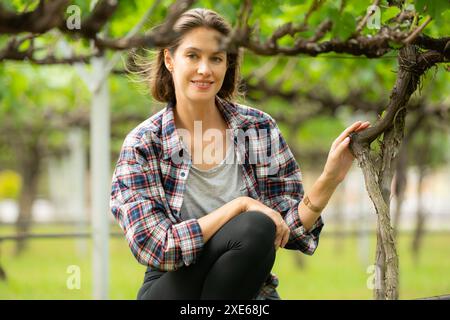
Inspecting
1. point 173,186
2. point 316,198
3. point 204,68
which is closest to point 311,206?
point 316,198

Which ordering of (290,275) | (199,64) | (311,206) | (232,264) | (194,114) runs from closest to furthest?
(232,264) → (199,64) → (311,206) → (194,114) → (290,275)

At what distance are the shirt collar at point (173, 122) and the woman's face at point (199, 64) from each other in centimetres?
14

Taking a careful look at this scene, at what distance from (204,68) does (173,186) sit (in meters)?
0.46

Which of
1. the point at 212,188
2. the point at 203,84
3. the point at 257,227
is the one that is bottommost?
the point at 257,227

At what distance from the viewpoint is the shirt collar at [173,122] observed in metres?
2.85

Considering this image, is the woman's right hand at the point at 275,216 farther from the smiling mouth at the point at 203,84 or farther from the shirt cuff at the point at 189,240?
the smiling mouth at the point at 203,84

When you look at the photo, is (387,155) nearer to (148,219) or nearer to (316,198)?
(316,198)

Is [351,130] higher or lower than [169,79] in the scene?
lower

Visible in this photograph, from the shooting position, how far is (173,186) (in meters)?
2.84

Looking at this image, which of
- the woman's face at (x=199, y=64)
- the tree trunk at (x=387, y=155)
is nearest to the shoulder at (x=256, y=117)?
the woman's face at (x=199, y=64)

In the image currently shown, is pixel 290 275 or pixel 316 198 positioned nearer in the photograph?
pixel 316 198

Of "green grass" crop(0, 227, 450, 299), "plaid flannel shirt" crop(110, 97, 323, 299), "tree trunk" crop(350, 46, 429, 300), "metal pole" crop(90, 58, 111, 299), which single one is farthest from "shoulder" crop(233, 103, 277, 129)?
"metal pole" crop(90, 58, 111, 299)

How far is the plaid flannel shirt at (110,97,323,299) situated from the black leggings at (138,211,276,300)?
5 centimetres

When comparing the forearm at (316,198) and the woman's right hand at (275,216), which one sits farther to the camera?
the forearm at (316,198)
